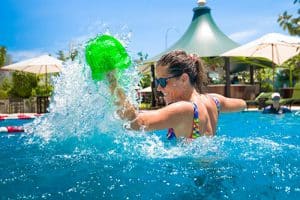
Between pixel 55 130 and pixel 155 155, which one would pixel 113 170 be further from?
pixel 55 130

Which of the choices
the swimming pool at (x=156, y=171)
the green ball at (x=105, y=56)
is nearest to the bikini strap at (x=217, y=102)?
the swimming pool at (x=156, y=171)

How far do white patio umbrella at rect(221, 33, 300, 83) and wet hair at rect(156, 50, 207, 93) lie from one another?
14.3 meters

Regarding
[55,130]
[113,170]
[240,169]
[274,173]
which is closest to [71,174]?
[113,170]

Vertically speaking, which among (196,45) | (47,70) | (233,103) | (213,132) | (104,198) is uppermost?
(196,45)

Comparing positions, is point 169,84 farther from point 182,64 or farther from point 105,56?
point 105,56

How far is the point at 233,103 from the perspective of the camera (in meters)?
3.21

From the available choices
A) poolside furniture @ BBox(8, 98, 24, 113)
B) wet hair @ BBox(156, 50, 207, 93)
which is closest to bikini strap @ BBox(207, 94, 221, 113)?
wet hair @ BBox(156, 50, 207, 93)

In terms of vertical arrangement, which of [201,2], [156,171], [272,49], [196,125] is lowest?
[156,171]

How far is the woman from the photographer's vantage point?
87.2 inches

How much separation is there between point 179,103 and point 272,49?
588 inches

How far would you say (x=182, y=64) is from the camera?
251cm

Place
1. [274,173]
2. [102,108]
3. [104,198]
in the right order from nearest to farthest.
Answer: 1. [104,198]
2. [274,173]
3. [102,108]

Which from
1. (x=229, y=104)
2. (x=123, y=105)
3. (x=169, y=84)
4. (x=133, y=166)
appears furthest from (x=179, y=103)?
(x=229, y=104)

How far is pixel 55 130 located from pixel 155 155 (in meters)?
2.42
